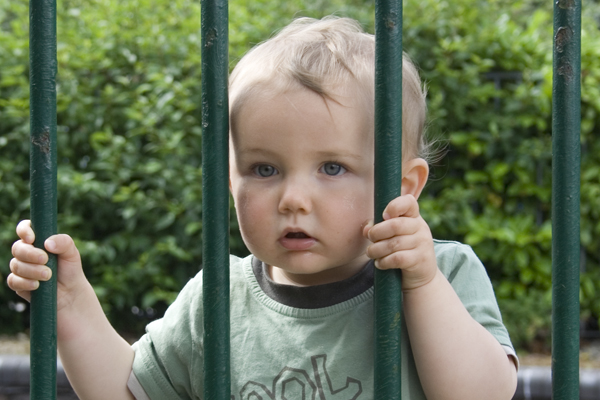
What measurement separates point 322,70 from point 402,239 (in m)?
0.41

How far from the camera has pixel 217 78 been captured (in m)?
0.99

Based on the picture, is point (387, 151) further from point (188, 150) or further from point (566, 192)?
point (188, 150)

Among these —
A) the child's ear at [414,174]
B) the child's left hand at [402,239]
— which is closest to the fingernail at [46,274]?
the child's left hand at [402,239]

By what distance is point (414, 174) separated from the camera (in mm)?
1388

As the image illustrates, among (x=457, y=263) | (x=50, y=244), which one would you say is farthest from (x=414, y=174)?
(x=50, y=244)

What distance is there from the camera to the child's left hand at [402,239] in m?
1.01

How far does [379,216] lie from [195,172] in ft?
9.69

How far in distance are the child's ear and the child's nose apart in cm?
25

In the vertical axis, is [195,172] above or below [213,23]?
below

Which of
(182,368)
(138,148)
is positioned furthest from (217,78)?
(138,148)

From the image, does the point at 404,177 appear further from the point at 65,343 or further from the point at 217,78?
the point at 65,343

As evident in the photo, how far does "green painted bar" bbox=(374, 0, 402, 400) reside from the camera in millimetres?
951

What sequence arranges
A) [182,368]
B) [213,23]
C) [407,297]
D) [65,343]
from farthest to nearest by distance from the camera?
[182,368], [65,343], [407,297], [213,23]

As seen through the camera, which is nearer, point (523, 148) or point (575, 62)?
point (575, 62)
